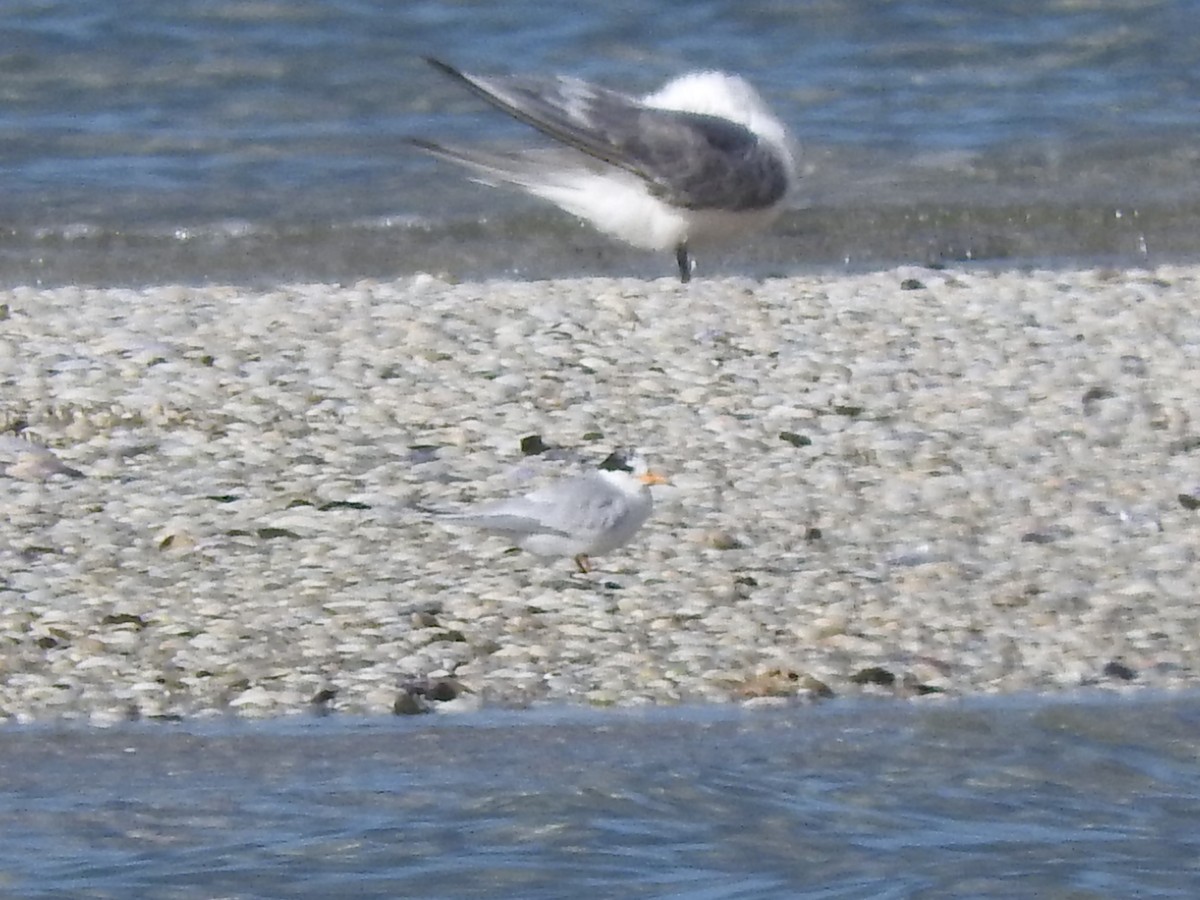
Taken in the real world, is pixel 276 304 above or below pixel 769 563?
above

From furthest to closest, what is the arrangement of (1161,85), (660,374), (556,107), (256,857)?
(1161,85) → (556,107) → (660,374) → (256,857)

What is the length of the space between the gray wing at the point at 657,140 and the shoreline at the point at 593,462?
0.33 metres

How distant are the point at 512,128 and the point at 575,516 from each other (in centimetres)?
792

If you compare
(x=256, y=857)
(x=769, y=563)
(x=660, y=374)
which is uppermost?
(x=660, y=374)

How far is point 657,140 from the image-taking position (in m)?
8.48

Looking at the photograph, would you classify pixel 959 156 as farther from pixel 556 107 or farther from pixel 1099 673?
pixel 1099 673

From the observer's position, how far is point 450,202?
1200 cm

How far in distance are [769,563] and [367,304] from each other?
115 inches

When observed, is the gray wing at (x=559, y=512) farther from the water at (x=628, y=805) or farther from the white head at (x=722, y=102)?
the white head at (x=722, y=102)

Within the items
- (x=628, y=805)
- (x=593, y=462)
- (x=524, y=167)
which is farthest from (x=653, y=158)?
(x=628, y=805)

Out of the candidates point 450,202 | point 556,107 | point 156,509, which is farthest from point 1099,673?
point 450,202

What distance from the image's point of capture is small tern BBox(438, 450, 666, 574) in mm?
5461

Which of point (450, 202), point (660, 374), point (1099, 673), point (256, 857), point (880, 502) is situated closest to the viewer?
point (256, 857)

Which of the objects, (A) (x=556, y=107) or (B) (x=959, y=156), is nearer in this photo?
(A) (x=556, y=107)
